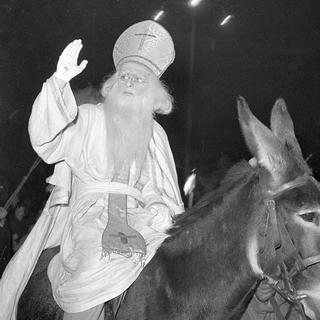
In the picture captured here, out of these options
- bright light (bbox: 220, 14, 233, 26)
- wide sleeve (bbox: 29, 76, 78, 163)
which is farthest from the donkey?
bright light (bbox: 220, 14, 233, 26)

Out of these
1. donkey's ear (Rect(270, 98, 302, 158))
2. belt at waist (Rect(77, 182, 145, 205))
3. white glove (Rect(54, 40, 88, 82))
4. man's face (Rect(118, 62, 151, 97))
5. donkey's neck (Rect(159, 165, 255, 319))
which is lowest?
donkey's neck (Rect(159, 165, 255, 319))

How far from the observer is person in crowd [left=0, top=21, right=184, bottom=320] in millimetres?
2676

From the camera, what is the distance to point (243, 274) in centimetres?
246

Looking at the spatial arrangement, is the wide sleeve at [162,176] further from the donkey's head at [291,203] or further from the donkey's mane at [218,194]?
the donkey's head at [291,203]

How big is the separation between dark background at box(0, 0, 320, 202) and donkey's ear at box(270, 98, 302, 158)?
8.45 metres

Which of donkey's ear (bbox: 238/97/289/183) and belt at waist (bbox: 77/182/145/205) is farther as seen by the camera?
belt at waist (bbox: 77/182/145/205)

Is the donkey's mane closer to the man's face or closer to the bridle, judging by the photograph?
the bridle

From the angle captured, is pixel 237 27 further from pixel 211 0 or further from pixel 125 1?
pixel 125 1

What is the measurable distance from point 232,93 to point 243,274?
38.1 feet

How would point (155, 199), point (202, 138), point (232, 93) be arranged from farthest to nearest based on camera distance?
point (202, 138), point (232, 93), point (155, 199)

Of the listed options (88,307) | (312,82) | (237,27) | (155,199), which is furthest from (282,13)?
(88,307)

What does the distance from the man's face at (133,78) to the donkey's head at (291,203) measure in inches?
48.7

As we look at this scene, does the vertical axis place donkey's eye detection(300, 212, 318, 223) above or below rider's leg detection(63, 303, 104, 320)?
above

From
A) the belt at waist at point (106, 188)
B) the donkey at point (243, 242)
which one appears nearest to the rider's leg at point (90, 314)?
the donkey at point (243, 242)
